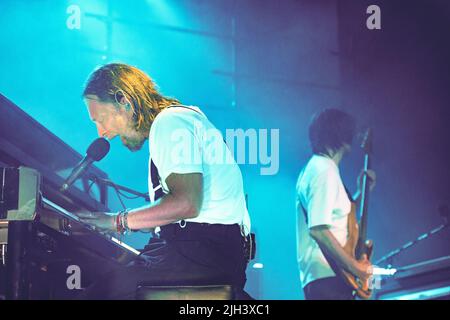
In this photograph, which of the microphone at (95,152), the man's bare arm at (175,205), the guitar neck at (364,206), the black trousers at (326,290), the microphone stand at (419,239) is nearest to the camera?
A: the man's bare arm at (175,205)

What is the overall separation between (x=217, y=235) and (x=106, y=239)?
493 millimetres

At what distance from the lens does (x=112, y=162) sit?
2949mm

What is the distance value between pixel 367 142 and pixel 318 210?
1.71 ft

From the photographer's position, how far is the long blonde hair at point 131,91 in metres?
2.13

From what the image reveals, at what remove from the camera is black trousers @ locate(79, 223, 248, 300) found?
1.89 m

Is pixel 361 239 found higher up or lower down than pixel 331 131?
lower down

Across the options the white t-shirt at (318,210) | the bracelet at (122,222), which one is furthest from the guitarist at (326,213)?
the bracelet at (122,222)

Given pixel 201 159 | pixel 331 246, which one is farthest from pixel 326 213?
pixel 201 159

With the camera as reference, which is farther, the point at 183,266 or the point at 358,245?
the point at 358,245

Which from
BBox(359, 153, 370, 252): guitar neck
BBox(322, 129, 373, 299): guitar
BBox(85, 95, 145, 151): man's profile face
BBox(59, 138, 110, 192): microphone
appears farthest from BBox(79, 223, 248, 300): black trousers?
BBox(359, 153, 370, 252): guitar neck

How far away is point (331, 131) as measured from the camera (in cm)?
299

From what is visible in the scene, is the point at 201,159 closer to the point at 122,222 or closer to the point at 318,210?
the point at 122,222

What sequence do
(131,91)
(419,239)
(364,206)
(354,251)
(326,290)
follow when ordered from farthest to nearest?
(419,239) → (364,206) → (354,251) → (326,290) → (131,91)

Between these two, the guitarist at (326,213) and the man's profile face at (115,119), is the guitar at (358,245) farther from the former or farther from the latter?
the man's profile face at (115,119)
